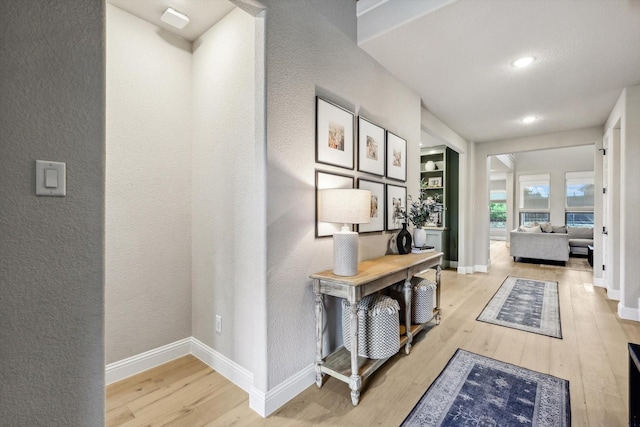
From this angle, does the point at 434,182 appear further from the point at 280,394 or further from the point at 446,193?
the point at 280,394

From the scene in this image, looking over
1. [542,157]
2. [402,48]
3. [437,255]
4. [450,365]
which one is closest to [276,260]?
[450,365]

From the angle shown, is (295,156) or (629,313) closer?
(295,156)

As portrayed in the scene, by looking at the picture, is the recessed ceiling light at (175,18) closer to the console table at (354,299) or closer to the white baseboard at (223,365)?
the console table at (354,299)

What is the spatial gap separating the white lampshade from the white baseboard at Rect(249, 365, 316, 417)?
1.04 metres

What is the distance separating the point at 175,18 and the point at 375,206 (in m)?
2.16

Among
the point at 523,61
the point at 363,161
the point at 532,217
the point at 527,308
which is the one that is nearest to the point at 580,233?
the point at 532,217

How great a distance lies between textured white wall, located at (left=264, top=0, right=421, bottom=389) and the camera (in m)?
1.77

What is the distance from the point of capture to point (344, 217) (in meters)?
1.94

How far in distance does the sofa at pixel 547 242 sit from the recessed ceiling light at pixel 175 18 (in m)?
7.38

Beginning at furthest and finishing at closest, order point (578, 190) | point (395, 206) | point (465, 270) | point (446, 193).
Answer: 1. point (578, 190)
2. point (446, 193)
3. point (465, 270)
4. point (395, 206)

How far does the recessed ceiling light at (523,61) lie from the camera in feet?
8.97

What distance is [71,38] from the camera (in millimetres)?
1019

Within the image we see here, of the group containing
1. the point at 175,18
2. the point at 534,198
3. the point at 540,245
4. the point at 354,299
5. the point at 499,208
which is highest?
the point at 175,18

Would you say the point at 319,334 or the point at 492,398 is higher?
the point at 319,334
